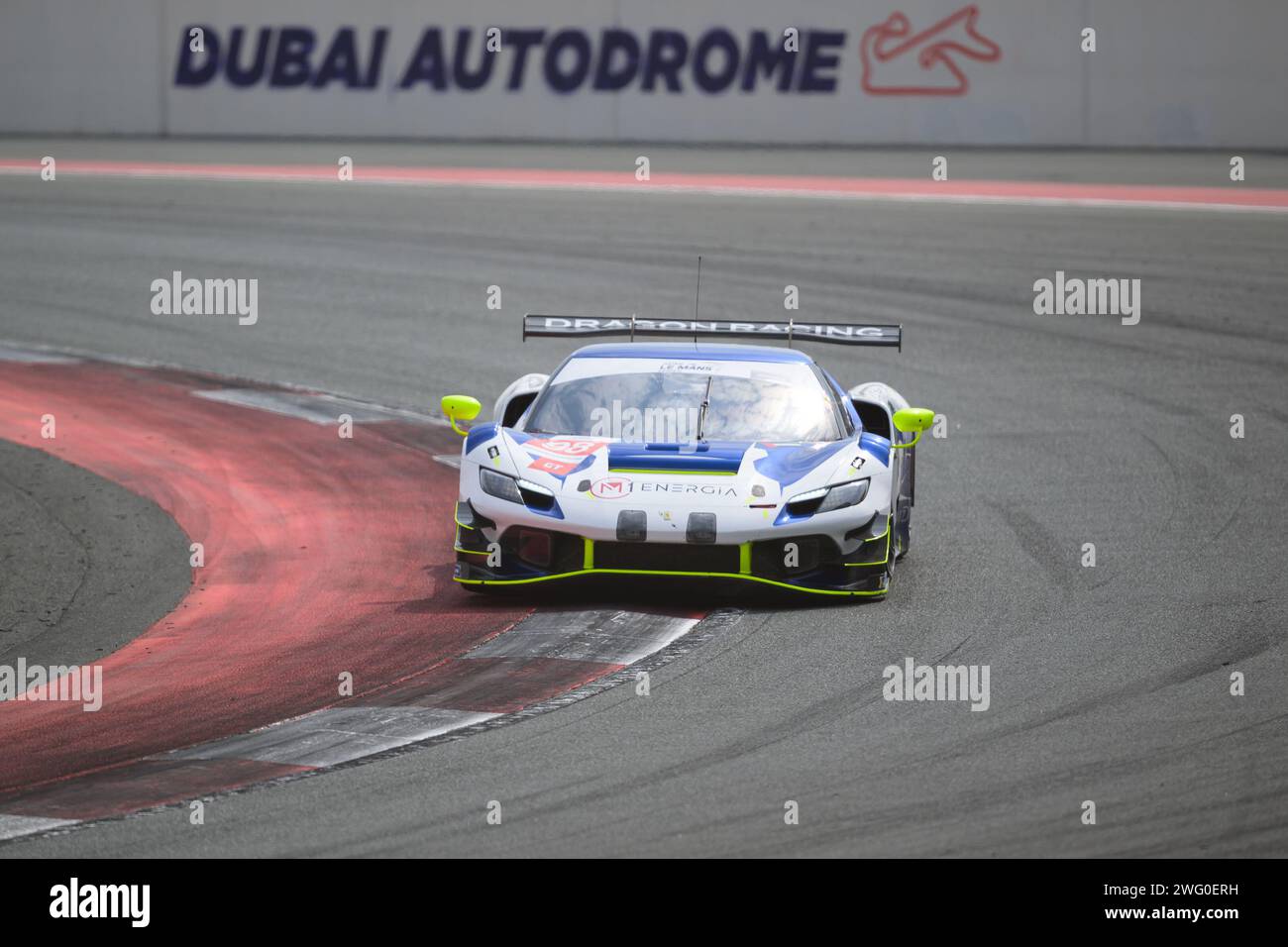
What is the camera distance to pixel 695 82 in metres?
34.5

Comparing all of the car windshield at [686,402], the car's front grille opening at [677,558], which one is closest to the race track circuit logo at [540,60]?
the car windshield at [686,402]

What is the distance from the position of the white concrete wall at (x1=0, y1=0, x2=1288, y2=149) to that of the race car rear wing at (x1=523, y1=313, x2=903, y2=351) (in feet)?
75.9

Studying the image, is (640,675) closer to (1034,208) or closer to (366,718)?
(366,718)

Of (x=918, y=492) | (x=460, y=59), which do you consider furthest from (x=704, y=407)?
(x=460, y=59)

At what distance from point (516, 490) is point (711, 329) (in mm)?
2115

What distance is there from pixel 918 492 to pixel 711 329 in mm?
2499

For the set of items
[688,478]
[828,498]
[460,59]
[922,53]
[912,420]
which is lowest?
[828,498]

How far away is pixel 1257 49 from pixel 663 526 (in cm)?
2682

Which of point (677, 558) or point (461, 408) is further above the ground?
point (461, 408)

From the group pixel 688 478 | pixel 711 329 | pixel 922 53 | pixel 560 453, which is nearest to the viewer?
pixel 688 478

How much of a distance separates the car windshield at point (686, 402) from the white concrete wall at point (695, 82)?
2373 cm

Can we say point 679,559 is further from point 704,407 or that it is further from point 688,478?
point 704,407

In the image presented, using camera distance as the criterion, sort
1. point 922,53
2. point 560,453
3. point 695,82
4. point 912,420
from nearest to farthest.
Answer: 1. point 560,453
2. point 912,420
3. point 922,53
4. point 695,82

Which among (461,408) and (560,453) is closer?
(560,453)
